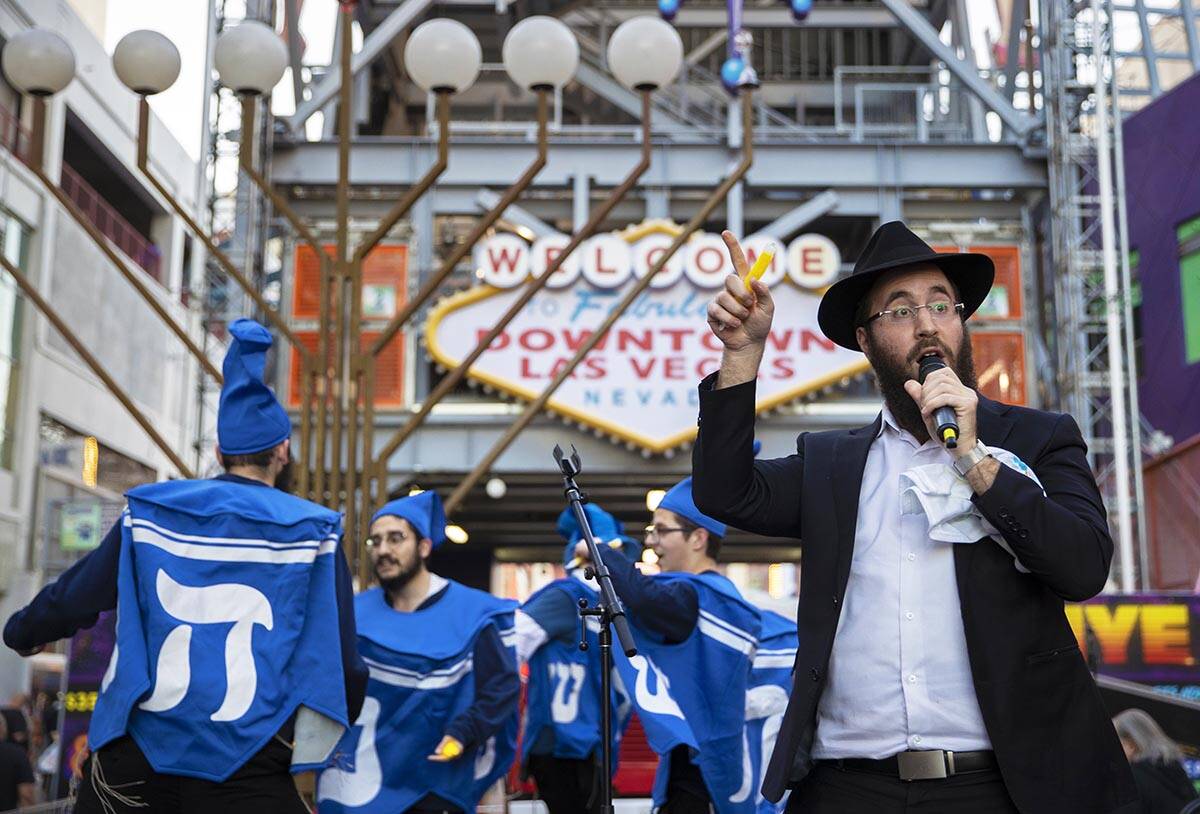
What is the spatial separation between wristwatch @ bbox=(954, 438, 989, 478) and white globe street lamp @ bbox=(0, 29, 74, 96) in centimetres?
800

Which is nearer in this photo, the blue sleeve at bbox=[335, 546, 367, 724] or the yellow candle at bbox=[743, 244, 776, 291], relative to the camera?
the yellow candle at bbox=[743, 244, 776, 291]

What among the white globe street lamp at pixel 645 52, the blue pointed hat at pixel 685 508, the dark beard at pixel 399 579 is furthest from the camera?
the white globe street lamp at pixel 645 52

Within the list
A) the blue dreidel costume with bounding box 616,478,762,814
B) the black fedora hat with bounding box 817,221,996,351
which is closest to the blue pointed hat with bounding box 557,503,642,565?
the blue dreidel costume with bounding box 616,478,762,814

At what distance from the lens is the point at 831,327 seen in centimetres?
346

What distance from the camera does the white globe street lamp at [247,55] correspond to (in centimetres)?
909

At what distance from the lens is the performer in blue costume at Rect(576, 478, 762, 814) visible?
5.85 m

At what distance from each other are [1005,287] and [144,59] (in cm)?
1295

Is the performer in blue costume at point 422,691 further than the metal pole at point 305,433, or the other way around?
the metal pole at point 305,433

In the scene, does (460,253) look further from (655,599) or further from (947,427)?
(947,427)

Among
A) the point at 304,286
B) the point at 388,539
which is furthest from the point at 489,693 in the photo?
the point at 304,286

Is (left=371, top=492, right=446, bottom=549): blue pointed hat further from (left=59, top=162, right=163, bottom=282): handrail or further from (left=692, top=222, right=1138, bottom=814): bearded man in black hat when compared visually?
(left=59, top=162, right=163, bottom=282): handrail

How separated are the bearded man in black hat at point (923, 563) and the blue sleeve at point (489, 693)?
3.24m

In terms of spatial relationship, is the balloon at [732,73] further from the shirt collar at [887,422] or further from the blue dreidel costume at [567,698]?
the shirt collar at [887,422]

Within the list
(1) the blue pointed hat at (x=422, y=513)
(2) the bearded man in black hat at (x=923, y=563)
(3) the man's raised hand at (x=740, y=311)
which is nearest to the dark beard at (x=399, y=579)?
(1) the blue pointed hat at (x=422, y=513)
